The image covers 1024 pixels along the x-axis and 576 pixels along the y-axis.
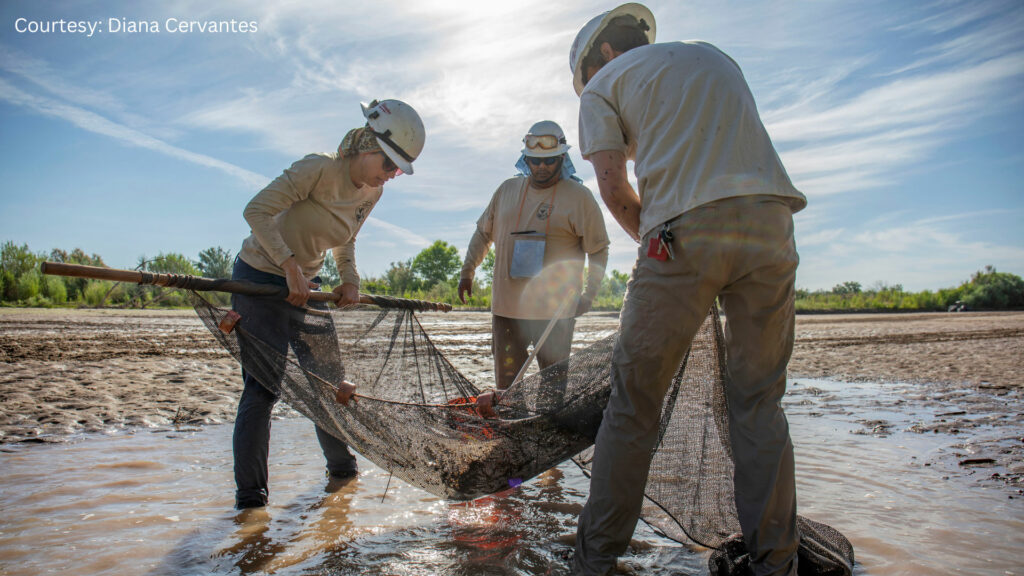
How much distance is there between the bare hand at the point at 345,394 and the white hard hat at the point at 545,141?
176 cm

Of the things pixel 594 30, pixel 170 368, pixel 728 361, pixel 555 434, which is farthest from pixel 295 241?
pixel 170 368

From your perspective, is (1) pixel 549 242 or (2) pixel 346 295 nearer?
(2) pixel 346 295

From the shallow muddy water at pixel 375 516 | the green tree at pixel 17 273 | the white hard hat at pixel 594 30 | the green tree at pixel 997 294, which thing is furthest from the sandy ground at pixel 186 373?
the green tree at pixel 997 294

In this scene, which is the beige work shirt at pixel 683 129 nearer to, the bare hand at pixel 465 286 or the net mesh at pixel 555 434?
the net mesh at pixel 555 434

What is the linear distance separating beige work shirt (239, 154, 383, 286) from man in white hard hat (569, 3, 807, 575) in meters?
1.54

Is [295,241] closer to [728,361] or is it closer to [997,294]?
[728,361]

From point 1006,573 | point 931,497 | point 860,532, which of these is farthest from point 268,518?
point 931,497

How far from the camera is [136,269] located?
8.63ft

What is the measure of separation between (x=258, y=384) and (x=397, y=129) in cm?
145

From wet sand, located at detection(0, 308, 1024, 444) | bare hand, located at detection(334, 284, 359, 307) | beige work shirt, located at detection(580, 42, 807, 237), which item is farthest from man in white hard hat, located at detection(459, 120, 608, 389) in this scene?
wet sand, located at detection(0, 308, 1024, 444)

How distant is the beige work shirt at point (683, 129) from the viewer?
1.92 m

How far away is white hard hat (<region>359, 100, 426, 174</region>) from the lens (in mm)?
2934

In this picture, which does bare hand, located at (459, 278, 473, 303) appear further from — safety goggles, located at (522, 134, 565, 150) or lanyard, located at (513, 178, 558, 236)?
safety goggles, located at (522, 134, 565, 150)

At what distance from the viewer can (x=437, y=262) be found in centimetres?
5731
